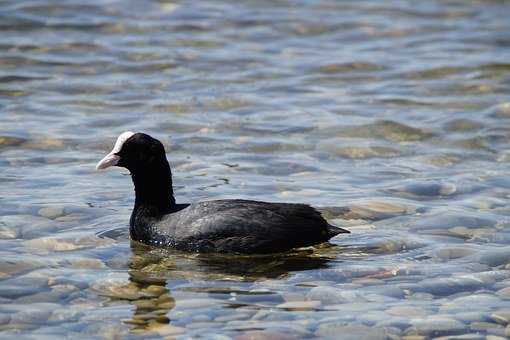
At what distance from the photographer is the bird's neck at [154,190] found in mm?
8805

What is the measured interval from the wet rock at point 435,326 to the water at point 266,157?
18 millimetres

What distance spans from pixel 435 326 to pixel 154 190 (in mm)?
2835

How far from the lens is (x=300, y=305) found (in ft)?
23.8

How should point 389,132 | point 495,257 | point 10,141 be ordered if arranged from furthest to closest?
1. point 389,132
2. point 10,141
3. point 495,257

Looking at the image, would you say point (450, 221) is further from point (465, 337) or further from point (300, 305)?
point (465, 337)

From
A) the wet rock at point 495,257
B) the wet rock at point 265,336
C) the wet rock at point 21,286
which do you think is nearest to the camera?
the wet rock at point 265,336

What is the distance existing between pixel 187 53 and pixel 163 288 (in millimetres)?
8483

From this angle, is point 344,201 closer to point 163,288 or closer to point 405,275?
point 405,275

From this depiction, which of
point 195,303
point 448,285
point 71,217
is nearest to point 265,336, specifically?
point 195,303

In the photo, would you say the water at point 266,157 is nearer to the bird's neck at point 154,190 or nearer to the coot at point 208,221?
the coot at point 208,221

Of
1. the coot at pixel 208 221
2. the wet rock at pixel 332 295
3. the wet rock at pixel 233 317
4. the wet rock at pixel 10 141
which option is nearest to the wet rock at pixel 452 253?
the coot at pixel 208 221

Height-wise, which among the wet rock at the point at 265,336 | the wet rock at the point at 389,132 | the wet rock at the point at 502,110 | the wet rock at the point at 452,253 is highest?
the wet rock at the point at 502,110

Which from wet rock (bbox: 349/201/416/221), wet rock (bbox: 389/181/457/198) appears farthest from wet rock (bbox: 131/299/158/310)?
wet rock (bbox: 389/181/457/198)

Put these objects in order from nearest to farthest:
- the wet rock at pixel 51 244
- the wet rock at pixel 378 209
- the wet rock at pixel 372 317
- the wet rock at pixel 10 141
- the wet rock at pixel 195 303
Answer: the wet rock at pixel 372 317, the wet rock at pixel 195 303, the wet rock at pixel 51 244, the wet rock at pixel 378 209, the wet rock at pixel 10 141
